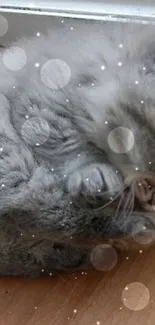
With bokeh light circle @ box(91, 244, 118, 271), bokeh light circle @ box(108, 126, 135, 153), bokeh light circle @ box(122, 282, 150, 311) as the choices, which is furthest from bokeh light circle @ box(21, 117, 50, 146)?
bokeh light circle @ box(122, 282, 150, 311)

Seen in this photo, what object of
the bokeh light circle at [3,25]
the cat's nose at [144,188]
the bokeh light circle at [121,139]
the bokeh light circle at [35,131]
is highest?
the bokeh light circle at [3,25]

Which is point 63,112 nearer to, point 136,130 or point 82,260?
point 136,130

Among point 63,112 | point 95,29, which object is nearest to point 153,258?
point 63,112

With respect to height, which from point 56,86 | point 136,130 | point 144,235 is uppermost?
point 56,86

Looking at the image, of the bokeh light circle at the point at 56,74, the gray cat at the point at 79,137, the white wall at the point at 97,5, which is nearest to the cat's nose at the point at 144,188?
the gray cat at the point at 79,137

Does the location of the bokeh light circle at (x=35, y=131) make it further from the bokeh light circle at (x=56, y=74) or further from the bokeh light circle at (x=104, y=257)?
the bokeh light circle at (x=104, y=257)

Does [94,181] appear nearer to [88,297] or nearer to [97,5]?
[88,297]
